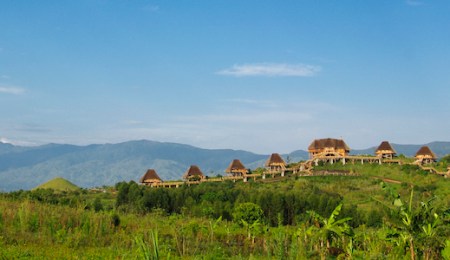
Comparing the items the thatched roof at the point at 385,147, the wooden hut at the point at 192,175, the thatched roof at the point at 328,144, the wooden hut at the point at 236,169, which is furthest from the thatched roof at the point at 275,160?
the thatched roof at the point at 385,147

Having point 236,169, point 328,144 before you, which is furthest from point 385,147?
point 236,169

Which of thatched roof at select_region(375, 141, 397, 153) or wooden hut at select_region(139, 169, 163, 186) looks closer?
wooden hut at select_region(139, 169, 163, 186)

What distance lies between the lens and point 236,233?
61.3ft

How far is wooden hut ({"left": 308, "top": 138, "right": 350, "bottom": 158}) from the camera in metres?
79.6

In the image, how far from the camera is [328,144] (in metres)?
82.7

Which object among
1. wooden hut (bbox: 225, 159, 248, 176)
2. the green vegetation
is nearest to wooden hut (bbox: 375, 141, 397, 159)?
wooden hut (bbox: 225, 159, 248, 176)

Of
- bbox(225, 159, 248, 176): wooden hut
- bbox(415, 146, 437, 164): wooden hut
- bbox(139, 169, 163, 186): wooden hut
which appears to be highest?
bbox(415, 146, 437, 164): wooden hut

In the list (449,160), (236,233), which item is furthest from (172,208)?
(449,160)

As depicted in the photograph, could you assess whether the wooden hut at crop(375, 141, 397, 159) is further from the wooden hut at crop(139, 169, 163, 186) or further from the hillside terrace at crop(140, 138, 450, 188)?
the wooden hut at crop(139, 169, 163, 186)

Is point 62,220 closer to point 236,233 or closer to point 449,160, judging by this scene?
point 236,233

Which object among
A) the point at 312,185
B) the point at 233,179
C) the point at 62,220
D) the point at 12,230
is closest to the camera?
the point at 12,230

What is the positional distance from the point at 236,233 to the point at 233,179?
53551 millimetres

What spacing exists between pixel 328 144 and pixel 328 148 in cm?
172

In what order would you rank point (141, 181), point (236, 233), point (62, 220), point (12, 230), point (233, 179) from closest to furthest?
point (12, 230) < point (62, 220) < point (236, 233) < point (233, 179) < point (141, 181)
